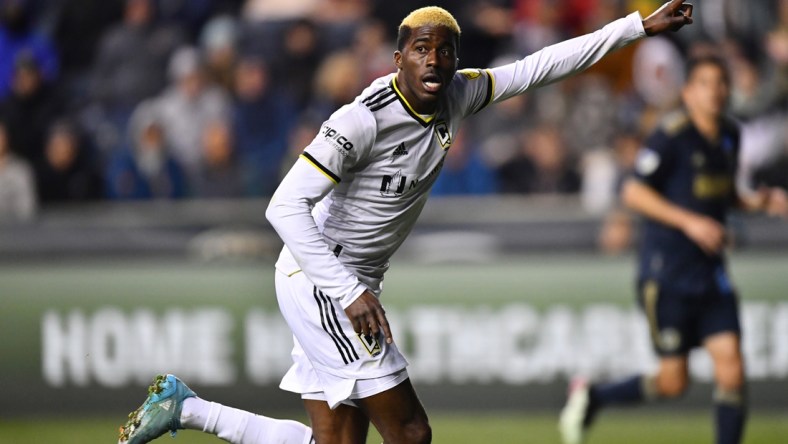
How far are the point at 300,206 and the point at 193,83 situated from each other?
6.65 metres

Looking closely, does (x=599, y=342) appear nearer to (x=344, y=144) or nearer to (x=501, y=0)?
(x=501, y=0)

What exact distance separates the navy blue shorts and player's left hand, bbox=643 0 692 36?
110 inches

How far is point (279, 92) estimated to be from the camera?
11578 mm

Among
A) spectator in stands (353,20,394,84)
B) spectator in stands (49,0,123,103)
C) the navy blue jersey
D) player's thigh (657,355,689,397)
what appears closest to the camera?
the navy blue jersey

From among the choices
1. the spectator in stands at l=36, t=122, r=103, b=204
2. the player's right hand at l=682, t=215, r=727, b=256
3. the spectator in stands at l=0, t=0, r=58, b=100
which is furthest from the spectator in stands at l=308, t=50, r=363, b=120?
the player's right hand at l=682, t=215, r=727, b=256

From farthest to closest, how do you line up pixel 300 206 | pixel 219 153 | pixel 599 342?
pixel 219 153, pixel 599 342, pixel 300 206

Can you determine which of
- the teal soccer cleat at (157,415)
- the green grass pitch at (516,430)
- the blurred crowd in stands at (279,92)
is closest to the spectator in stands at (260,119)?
the blurred crowd in stands at (279,92)

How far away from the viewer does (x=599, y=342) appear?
958cm

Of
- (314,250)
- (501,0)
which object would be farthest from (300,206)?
(501,0)

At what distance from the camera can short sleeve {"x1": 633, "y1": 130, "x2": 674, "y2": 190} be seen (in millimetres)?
7973

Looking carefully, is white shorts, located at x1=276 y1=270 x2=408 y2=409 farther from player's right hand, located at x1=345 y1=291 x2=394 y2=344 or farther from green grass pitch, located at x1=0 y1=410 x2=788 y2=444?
green grass pitch, located at x1=0 y1=410 x2=788 y2=444

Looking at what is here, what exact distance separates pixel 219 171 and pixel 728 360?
4.79 metres

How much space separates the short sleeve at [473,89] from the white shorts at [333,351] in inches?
37.9

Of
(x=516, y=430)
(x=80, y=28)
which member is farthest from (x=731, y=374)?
(x=80, y=28)
